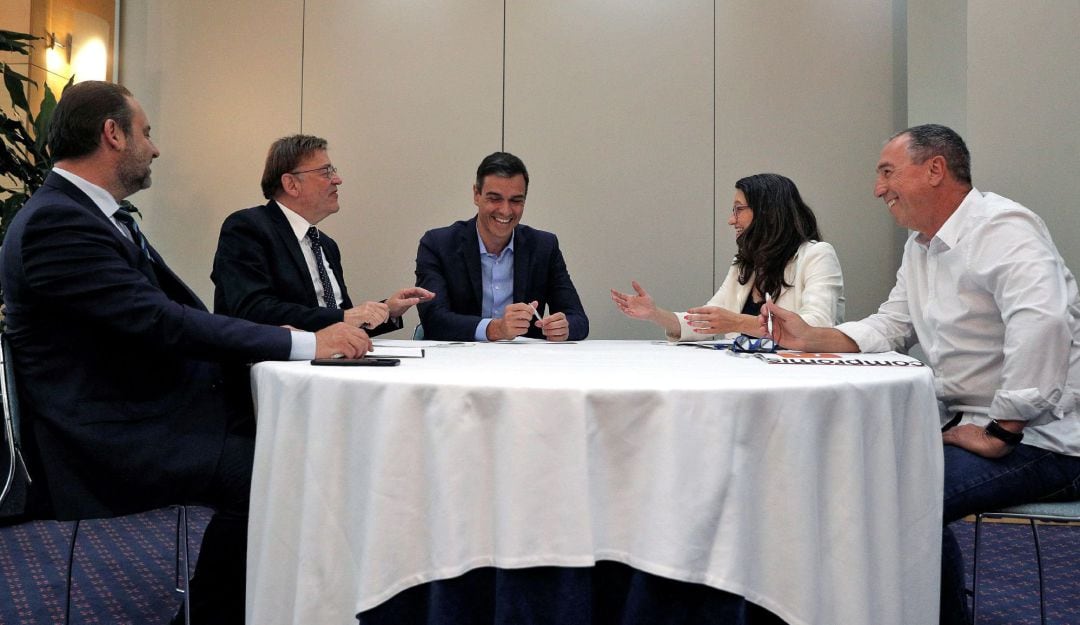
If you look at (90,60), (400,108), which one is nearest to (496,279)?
(400,108)

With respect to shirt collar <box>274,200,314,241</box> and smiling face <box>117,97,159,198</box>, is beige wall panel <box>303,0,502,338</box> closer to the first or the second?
shirt collar <box>274,200,314,241</box>

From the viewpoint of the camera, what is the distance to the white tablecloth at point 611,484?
52.9 inches

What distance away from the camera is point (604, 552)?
139cm

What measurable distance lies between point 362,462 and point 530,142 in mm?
3137

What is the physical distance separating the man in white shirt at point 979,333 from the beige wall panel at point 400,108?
252 centimetres

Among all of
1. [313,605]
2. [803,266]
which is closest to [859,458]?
[313,605]

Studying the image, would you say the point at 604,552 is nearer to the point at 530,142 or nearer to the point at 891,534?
the point at 891,534

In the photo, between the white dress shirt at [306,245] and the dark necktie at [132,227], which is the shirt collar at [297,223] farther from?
the dark necktie at [132,227]

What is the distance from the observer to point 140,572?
10.0 ft

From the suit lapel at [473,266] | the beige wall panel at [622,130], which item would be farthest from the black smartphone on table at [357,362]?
the beige wall panel at [622,130]

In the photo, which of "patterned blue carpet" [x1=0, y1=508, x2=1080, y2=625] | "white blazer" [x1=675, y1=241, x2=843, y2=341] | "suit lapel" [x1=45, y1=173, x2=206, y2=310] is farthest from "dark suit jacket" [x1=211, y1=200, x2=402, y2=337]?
"white blazer" [x1=675, y1=241, x2=843, y2=341]

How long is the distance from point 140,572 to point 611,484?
243 cm

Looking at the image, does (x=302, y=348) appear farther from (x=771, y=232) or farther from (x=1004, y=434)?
(x=771, y=232)

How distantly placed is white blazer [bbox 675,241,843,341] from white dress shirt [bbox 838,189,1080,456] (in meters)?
0.45
